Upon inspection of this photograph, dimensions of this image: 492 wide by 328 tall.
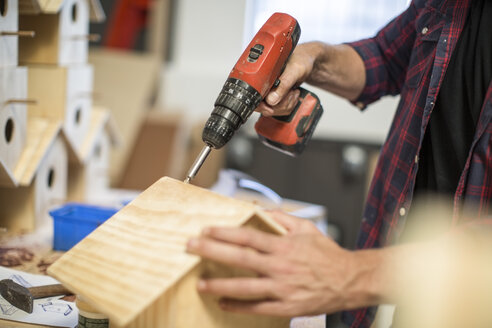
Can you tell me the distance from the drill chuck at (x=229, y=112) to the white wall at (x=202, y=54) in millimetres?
2186

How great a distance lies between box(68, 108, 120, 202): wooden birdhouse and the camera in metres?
1.89

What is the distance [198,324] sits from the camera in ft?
2.73

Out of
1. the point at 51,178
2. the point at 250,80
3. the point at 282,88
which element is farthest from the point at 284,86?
the point at 51,178

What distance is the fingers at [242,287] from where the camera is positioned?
29.7 inches

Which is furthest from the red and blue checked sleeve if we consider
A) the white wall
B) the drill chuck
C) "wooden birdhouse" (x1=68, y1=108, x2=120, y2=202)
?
the white wall

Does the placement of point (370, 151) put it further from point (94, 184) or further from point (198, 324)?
point (198, 324)

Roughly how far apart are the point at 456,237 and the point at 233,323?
39cm

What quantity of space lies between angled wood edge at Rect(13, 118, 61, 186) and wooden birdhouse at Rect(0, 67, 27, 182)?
0.07ft

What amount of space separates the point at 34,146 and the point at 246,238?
3.09 ft

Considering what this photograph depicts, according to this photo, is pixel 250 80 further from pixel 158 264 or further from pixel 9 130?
pixel 9 130

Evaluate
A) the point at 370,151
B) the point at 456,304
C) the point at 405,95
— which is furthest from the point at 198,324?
the point at 370,151

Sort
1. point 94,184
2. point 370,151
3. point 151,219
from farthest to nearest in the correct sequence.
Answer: point 370,151 < point 94,184 < point 151,219

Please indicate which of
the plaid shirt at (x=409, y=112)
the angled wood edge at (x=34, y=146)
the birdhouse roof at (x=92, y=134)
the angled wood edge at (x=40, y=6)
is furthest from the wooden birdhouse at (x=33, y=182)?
the plaid shirt at (x=409, y=112)

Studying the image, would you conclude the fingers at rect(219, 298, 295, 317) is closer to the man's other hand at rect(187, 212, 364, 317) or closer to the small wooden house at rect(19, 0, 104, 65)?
the man's other hand at rect(187, 212, 364, 317)
